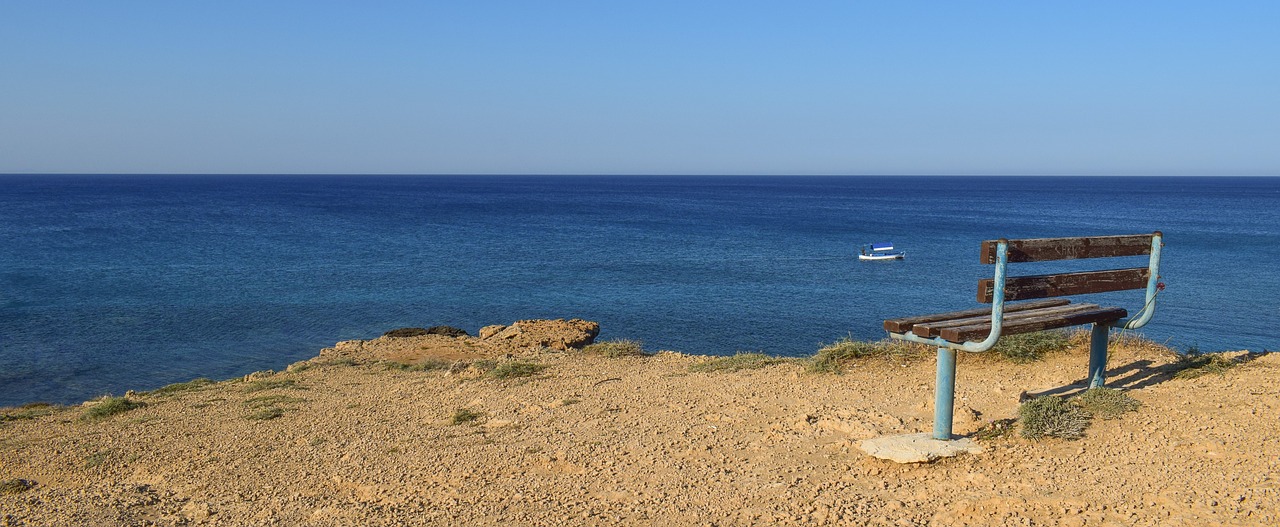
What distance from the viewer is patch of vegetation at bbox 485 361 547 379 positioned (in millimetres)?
9805

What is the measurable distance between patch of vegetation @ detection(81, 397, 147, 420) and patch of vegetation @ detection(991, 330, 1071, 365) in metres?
9.01

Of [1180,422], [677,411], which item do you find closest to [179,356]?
[677,411]

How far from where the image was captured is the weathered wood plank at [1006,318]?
20.5 feet

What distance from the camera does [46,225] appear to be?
175 ft

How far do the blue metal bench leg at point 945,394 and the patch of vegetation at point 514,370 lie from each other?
501 cm

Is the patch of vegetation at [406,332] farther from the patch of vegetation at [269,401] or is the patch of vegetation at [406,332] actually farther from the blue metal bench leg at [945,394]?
the blue metal bench leg at [945,394]

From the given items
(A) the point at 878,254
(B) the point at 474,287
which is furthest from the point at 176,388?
(A) the point at 878,254

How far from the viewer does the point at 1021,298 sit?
643cm

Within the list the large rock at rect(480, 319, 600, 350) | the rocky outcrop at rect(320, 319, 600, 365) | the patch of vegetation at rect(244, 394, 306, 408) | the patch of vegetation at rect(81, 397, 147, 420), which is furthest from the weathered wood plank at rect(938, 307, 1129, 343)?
the large rock at rect(480, 319, 600, 350)

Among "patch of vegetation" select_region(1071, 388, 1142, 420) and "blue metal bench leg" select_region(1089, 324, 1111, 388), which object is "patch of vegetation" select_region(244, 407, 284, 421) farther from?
"blue metal bench leg" select_region(1089, 324, 1111, 388)

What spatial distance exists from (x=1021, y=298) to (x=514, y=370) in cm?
561

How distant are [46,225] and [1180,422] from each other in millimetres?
61916

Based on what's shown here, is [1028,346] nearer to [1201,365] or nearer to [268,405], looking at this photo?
[1201,365]

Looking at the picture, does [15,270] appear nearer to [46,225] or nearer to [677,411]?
[46,225]
